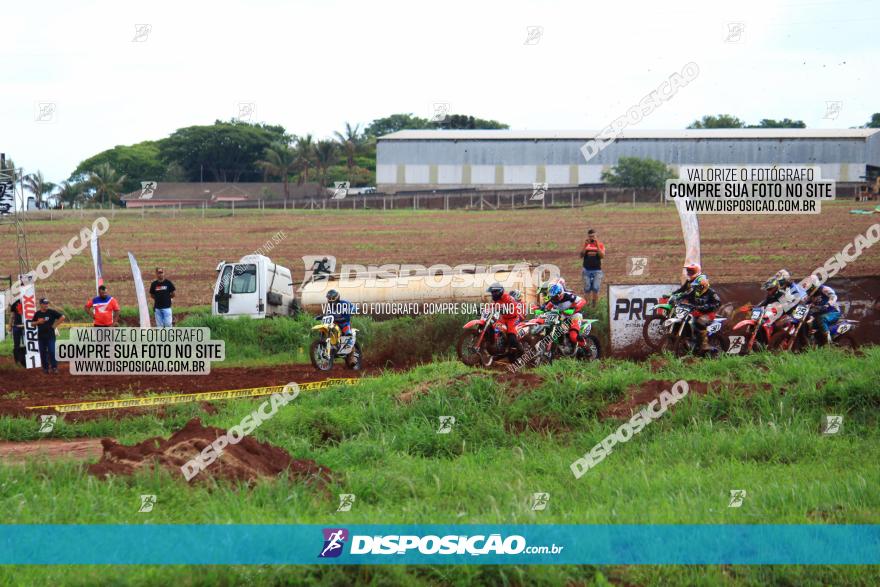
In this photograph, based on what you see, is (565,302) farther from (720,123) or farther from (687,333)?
(720,123)

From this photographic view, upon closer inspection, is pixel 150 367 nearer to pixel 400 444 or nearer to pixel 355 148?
pixel 400 444

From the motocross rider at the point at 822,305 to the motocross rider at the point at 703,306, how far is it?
160cm

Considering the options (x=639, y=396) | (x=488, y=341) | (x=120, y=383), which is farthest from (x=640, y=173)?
(x=639, y=396)

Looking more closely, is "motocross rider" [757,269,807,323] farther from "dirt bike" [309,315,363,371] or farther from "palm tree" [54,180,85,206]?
"palm tree" [54,180,85,206]

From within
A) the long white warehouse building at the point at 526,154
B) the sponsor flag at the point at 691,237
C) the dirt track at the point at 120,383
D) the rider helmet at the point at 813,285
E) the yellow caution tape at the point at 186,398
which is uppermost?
the long white warehouse building at the point at 526,154

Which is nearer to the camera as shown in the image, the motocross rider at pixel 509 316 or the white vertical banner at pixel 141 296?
the motocross rider at pixel 509 316

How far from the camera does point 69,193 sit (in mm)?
67562

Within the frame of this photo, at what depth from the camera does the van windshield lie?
24281 mm

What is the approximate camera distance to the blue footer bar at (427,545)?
22.8 ft

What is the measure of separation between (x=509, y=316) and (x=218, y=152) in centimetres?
5655

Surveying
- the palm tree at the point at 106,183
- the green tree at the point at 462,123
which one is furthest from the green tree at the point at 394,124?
the palm tree at the point at 106,183

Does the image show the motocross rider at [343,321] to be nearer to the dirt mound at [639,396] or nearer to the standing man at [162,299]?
the standing man at [162,299]

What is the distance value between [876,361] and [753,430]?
3.13m

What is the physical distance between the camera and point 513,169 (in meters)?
62.2
